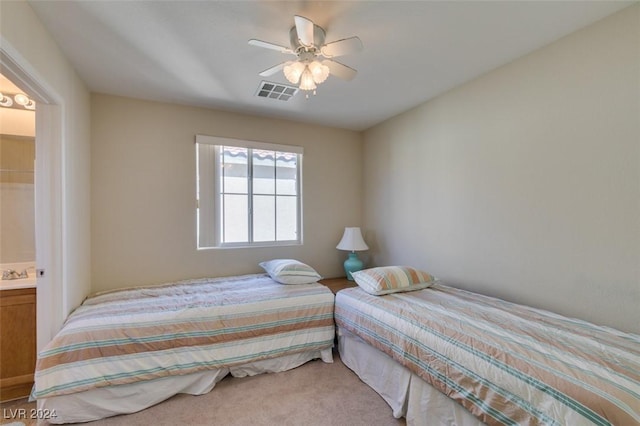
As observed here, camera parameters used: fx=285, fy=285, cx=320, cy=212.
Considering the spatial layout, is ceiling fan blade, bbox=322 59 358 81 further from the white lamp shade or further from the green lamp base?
the green lamp base

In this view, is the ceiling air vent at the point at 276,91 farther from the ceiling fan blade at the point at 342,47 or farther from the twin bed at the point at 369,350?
the twin bed at the point at 369,350

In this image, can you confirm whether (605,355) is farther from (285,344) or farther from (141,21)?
(141,21)

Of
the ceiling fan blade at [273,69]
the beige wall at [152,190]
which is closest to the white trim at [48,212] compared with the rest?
the beige wall at [152,190]

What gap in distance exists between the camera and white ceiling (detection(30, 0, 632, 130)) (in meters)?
1.64

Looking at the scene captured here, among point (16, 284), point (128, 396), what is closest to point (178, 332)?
point (128, 396)

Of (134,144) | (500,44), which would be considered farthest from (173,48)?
(500,44)

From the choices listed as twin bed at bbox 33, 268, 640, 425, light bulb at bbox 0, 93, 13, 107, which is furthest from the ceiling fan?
light bulb at bbox 0, 93, 13, 107

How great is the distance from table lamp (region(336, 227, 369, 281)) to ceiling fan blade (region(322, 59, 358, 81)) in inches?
77.7

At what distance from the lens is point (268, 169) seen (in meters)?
3.51

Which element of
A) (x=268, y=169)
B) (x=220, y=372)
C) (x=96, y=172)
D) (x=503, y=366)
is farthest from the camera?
(x=268, y=169)

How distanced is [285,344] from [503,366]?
63.4 inches

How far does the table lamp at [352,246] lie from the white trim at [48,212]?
8.68 ft

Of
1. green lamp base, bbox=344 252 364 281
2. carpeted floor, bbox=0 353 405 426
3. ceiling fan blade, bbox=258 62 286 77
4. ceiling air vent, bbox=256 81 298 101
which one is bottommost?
carpeted floor, bbox=0 353 405 426

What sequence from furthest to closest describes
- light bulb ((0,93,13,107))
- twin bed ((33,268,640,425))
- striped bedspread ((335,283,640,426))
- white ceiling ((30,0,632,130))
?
light bulb ((0,93,13,107)), white ceiling ((30,0,632,130)), twin bed ((33,268,640,425)), striped bedspread ((335,283,640,426))
